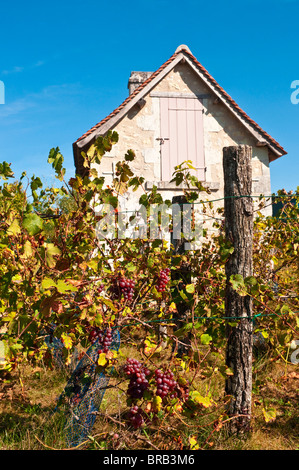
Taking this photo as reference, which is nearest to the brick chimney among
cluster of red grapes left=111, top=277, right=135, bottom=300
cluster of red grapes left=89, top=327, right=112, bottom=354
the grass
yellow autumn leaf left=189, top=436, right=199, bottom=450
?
the grass

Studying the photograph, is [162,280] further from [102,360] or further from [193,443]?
[193,443]

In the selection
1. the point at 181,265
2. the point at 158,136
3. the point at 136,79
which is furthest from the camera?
the point at 136,79

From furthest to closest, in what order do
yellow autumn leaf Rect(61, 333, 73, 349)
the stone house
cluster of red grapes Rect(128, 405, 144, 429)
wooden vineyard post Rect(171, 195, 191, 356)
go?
the stone house, wooden vineyard post Rect(171, 195, 191, 356), cluster of red grapes Rect(128, 405, 144, 429), yellow autumn leaf Rect(61, 333, 73, 349)

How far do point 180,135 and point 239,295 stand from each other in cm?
640

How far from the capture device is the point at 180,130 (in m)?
8.82

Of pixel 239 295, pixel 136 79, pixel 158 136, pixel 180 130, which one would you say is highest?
pixel 136 79

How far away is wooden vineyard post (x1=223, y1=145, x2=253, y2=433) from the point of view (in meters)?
2.97

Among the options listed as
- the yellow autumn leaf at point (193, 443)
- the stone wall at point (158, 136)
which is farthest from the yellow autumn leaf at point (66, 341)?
the stone wall at point (158, 136)

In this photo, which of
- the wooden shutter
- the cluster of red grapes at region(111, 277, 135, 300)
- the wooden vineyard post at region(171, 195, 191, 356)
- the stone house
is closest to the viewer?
the cluster of red grapes at region(111, 277, 135, 300)

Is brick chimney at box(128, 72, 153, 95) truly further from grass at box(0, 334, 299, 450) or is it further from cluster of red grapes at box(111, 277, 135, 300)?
cluster of red grapes at box(111, 277, 135, 300)

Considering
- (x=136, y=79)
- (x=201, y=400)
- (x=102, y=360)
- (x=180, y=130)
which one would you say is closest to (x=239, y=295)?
(x=201, y=400)

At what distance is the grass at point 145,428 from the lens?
265cm

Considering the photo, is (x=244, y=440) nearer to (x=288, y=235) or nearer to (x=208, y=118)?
(x=288, y=235)
